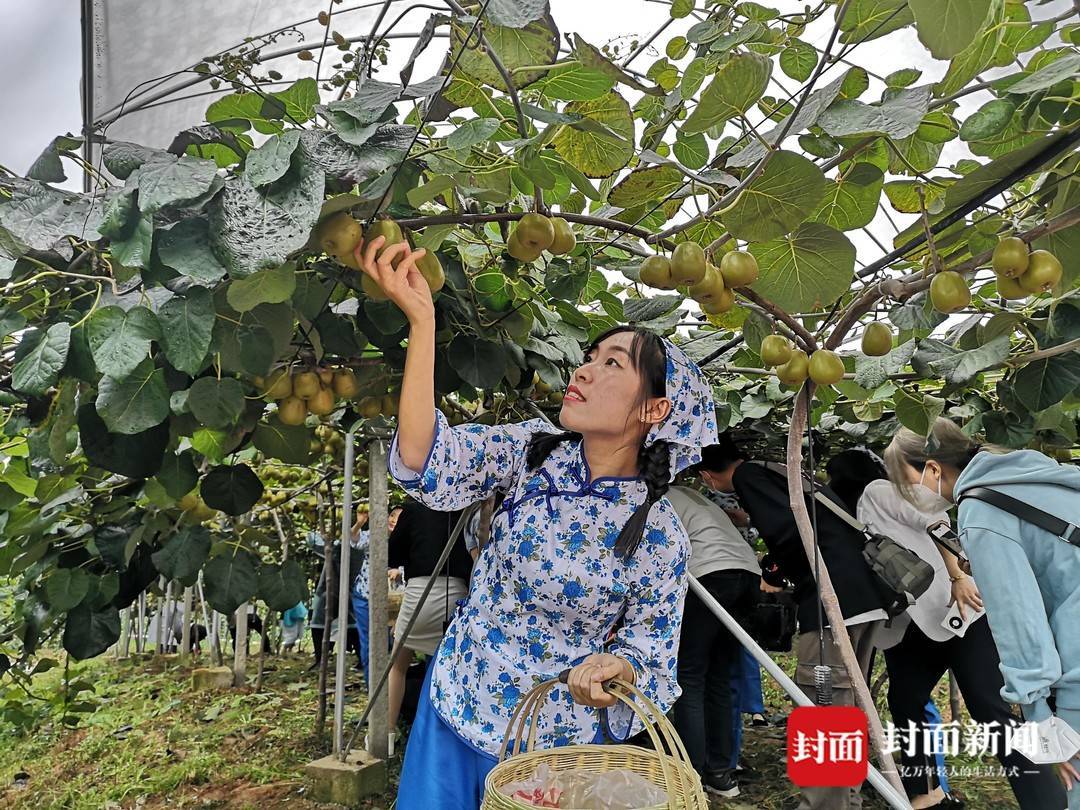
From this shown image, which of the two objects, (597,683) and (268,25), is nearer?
(597,683)

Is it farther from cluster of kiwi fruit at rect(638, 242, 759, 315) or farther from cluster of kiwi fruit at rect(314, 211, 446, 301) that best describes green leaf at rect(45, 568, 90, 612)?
cluster of kiwi fruit at rect(638, 242, 759, 315)

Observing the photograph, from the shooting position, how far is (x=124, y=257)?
83 centimetres

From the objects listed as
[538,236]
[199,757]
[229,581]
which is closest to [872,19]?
[538,236]

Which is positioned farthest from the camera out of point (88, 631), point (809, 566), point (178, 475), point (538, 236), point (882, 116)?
point (809, 566)

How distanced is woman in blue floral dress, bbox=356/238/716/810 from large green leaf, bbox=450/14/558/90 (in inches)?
20.3

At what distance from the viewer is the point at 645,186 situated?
1.22 m

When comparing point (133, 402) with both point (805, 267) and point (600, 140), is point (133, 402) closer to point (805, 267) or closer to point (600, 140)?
point (600, 140)

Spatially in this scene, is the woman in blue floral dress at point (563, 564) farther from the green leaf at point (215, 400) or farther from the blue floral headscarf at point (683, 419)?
the green leaf at point (215, 400)

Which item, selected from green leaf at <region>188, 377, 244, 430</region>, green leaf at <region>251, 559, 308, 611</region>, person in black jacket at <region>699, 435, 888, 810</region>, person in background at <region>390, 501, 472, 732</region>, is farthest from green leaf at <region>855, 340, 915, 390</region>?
person in background at <region>390, 501, 472, 732</region>

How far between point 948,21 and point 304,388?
113 cm

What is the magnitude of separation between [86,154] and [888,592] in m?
2.65

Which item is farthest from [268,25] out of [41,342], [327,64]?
[41,342]

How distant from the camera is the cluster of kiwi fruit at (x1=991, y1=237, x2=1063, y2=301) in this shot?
3.57 ft

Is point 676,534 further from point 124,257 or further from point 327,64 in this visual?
point 327,64
